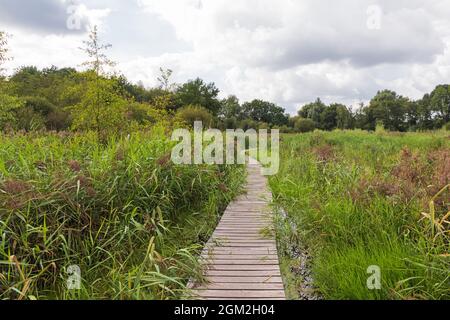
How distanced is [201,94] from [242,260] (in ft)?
126

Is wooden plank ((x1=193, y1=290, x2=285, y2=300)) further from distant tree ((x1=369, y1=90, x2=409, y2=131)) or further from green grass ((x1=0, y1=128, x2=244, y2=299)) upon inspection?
distant tree ((x1=369, y1=90, x2=409, y2=131))

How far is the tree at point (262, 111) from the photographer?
57500mm

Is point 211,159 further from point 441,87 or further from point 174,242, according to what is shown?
point 441,87

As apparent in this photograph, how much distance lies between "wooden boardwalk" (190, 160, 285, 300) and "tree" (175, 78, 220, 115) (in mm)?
33501

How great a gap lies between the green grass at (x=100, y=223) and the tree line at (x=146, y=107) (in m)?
2.60

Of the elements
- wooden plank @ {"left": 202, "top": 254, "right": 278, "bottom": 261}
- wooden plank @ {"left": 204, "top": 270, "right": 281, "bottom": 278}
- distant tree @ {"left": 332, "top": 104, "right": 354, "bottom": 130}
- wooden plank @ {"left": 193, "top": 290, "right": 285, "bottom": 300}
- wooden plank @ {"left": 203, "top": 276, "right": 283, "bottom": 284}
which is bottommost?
wooden plank @ {"left": 193, "top": 290, "right": 285, "bottom": 300}

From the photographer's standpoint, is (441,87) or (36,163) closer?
(36,163)

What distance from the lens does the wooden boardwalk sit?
102 inches

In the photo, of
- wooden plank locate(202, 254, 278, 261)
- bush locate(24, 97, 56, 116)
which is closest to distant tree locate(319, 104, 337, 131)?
bush locate(24, 97, 56, 116)

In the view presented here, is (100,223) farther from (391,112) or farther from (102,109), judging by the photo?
(391,112)
